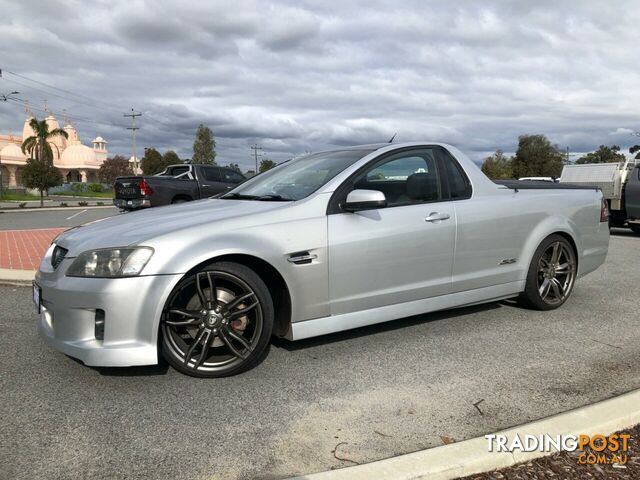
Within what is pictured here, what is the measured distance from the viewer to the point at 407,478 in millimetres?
2283

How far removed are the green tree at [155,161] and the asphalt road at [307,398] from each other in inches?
3112

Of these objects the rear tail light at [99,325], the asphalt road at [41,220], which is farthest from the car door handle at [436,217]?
the asphalt road at [41,220]

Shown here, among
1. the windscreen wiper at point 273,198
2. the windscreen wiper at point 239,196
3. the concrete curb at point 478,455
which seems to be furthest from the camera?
the windscreen wiper at point 239,196

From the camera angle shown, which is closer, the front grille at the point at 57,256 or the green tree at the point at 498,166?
the front grille at the point at 57,256

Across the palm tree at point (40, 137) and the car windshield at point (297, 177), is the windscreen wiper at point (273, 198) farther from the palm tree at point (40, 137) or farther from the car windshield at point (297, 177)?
the palm tree at point (40, 137)

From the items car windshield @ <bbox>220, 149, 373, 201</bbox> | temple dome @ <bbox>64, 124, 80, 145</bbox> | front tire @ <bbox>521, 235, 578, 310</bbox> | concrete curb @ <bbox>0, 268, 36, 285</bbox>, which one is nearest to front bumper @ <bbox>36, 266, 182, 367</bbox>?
car windshield @ <bbox>220, 149, 373, 201</bbox>

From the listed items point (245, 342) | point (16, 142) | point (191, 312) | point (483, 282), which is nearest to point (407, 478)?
point (245, 342)

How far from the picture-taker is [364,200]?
370cm

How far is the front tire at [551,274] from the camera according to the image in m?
5.00

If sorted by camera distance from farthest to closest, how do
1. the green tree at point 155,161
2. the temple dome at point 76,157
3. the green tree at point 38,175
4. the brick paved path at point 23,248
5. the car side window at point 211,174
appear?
the temple dome at point 76,157, the green tree at point 155,161, the green tree at point 38,175, the car side window at point 211,174, the brick paved path at point 23,248

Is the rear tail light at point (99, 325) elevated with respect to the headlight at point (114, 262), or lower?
lower

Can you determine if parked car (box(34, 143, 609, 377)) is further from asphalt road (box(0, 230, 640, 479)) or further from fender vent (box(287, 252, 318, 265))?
asphalt road (box(0, 230, 640, 479))

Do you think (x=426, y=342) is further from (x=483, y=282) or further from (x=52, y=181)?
(x=52, y=181)

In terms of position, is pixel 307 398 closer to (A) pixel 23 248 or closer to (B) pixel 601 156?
(A) pixel 23 248
